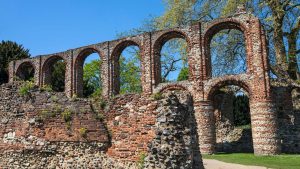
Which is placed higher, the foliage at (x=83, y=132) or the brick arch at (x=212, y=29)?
the brick arch at (x=212, y=29)

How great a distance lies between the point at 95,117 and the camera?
8.97 metres

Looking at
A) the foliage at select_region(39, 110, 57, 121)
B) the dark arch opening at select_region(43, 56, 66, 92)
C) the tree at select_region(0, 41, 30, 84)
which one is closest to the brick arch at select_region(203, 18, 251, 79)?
the dark arch opening at select_region(43, 56, 66, 92)

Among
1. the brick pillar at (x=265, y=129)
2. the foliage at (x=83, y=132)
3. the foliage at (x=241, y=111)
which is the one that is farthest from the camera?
the foliage at (x=241, y=111)

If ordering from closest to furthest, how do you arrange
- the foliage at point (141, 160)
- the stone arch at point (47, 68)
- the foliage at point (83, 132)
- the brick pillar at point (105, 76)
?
1. the foliage at point (141, 160)
2. the foliage at point (83, 132)
3. the brick pillar at point (105, 76)
4. the stone arch at point (47, 68)

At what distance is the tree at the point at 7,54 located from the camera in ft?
107

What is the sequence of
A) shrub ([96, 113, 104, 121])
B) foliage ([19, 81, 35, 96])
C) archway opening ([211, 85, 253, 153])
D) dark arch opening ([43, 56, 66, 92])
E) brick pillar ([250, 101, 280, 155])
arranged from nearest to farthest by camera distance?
shrub ([96, 113, 104, 121]) < foliage ([19, 81, 35, 96]) < brick pillar ([250, 101, 280, 155]) < archway opening ([211, 85, 253, 153]) < dark arch opening ([43, 56, 66, 92])

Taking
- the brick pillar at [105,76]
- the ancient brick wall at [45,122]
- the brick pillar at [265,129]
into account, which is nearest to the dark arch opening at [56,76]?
the brick pillar at [105,76]

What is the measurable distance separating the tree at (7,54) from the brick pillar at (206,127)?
19348 millimetres

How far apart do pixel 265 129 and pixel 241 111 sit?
12.4 metres

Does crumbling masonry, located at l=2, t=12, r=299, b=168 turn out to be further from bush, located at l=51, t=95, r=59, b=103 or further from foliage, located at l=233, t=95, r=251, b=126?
bush, located at l=51, t=95, r=59, b=103

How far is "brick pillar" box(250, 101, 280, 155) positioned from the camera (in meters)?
18.7

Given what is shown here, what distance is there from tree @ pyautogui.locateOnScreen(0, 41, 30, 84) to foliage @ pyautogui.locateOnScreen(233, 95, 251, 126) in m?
19.0

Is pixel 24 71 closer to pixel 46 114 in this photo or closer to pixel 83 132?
pixel 46 114

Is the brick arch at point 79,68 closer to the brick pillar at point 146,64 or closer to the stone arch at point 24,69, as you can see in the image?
the stone arch at point 24,69
